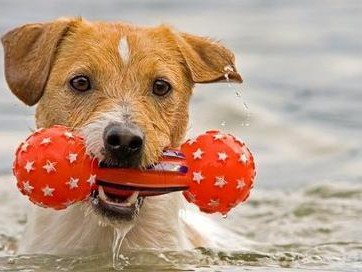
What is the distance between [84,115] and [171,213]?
1.09 meters

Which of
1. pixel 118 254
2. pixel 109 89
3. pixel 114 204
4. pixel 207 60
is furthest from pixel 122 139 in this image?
pixel 207 60

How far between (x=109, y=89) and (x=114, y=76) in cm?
13

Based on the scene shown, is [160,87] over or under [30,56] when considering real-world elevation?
under

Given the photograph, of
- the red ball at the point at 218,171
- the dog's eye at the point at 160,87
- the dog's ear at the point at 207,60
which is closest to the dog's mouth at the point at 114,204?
the red ball at the point at 218,171

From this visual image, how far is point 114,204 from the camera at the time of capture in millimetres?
9141

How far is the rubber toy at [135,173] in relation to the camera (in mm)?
8906

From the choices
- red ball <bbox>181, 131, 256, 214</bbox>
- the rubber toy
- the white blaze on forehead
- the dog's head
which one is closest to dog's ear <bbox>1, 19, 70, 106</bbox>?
the dog's head

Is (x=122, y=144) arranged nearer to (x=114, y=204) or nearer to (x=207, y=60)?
(x=114, y=204)

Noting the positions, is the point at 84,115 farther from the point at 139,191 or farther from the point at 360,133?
the point at 360,133

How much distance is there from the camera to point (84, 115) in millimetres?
9344

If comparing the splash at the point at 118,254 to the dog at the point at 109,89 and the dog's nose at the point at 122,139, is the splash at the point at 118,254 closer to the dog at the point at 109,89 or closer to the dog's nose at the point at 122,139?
the dog at the point at 109,89

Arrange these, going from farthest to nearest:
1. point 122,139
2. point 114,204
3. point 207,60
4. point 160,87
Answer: point 207,60 → point 160,87 → point 114,204 → point 122,139

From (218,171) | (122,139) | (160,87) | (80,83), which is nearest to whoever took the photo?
(122,139)

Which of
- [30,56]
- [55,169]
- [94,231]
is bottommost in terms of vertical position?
[94,231]
